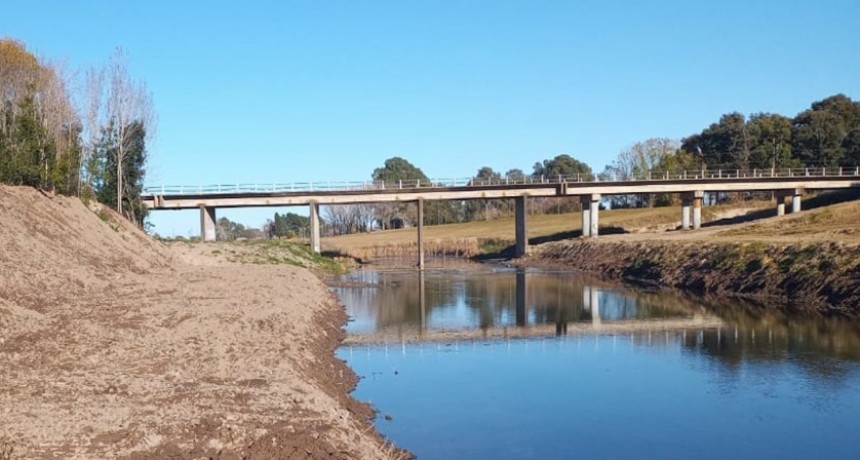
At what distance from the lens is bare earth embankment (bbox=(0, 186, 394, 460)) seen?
11.9 meters

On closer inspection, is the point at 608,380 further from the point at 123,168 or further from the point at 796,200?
the point at 796,200

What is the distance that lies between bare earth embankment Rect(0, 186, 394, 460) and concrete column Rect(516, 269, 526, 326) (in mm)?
10149

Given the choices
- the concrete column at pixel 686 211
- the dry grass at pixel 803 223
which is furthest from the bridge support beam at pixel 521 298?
the concrete column at pixel 686 211

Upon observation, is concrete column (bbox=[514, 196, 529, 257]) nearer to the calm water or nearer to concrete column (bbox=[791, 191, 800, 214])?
concrete column (bbox=[791, 191, 800, 214])

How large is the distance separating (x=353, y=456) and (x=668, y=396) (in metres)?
11.3

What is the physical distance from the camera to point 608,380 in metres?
23.1

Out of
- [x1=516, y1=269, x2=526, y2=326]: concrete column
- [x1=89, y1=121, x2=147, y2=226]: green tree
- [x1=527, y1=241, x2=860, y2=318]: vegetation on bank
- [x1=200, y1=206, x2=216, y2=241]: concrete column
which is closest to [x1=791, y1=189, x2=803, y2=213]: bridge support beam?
[x1=527, y1=241, x2=860, y2=318]: vegetation on bank

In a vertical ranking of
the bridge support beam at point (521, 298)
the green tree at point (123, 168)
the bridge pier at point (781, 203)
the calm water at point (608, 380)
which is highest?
the green tree at point (123, 168)

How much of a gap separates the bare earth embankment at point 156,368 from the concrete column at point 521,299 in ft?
33.3

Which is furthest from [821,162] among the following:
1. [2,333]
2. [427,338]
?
[2,333]

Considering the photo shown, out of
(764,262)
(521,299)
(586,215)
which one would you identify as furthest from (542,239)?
(521,299)

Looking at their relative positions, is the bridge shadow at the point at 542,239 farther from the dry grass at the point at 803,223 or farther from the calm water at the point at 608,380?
the calm water at the point at 608,380

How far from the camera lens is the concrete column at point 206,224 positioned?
7912cm

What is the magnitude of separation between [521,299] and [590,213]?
45.1 metres
